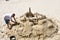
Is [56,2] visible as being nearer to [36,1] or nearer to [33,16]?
[36,1]

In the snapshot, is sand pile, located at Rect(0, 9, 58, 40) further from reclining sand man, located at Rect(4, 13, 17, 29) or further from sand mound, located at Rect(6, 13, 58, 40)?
reclining sand man, located at Rect(4, 13, 17, 29)

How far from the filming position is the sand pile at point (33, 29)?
282cm

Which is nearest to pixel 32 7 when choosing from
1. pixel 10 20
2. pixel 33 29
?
pixel 10 20

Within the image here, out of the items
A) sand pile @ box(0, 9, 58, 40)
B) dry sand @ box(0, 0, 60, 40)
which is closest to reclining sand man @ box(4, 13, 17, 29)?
sand pile @ box(0, 9, 58, 40)

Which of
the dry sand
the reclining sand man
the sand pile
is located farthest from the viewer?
the dry sand

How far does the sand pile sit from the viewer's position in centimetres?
282

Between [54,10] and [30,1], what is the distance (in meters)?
1.31

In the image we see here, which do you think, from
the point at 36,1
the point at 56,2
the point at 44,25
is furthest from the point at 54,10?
the point at 44,25

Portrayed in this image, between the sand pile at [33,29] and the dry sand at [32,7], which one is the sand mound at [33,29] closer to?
the sand pile at [33,29]

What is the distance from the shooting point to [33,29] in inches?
112

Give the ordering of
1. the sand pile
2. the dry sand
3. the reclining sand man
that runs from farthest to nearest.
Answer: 1. the dry sand
2. the reclining sand man
3. the sand pile

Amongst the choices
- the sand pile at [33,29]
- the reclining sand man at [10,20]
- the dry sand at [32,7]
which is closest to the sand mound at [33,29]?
the sand pile at [33,29]

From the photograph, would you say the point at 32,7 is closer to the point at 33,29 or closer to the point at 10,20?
the point at 10,20

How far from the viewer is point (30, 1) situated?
555 centimetres
